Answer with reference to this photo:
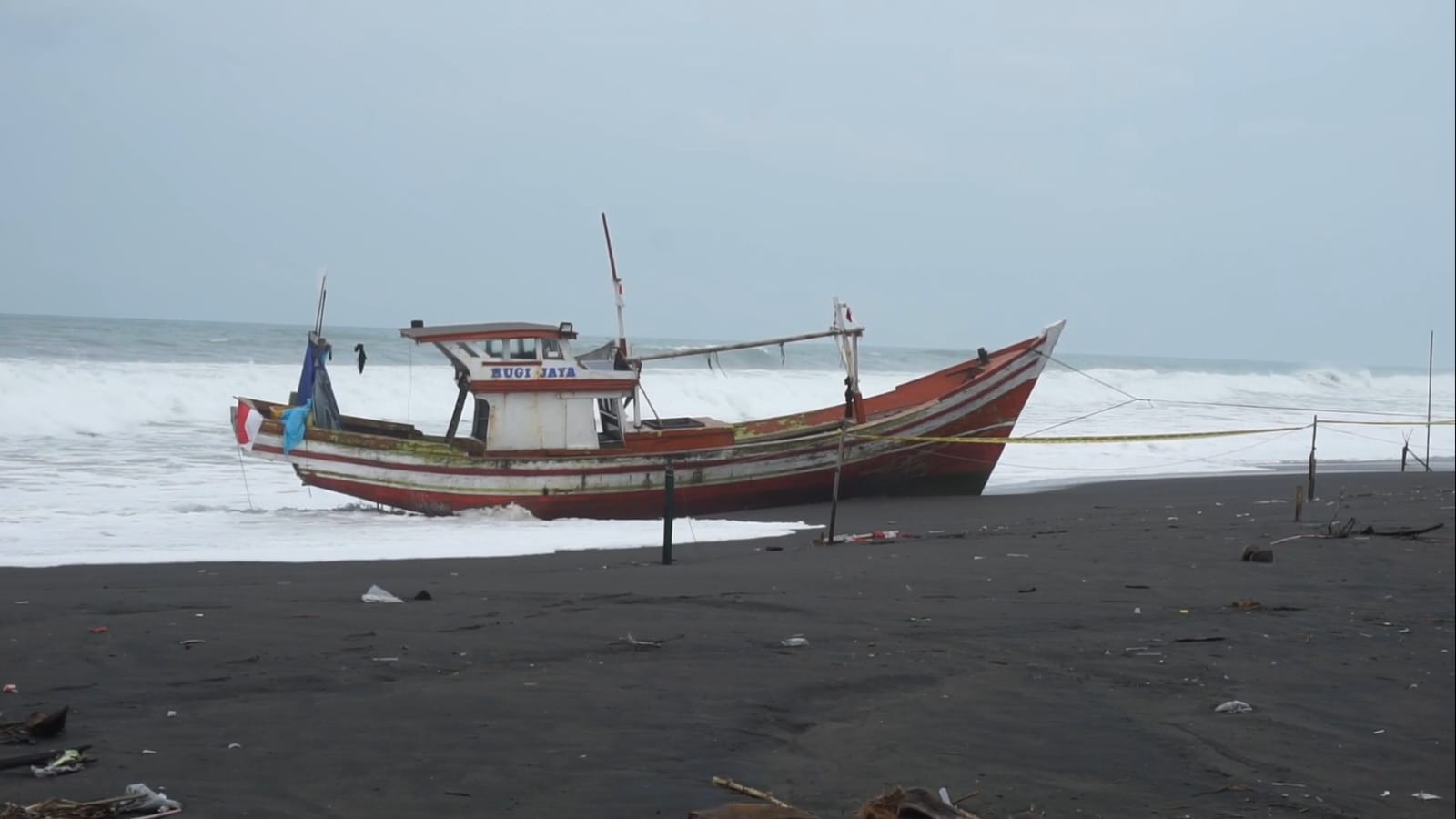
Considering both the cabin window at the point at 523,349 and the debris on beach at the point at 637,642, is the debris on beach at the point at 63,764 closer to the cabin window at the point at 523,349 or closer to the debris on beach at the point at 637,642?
the debris on beach at the point at 637,642

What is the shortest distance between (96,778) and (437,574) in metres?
5.75

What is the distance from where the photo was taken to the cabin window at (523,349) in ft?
50.3

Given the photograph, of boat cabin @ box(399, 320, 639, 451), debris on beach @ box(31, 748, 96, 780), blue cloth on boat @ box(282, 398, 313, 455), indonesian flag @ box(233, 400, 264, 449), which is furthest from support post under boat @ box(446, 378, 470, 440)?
debris on beach @ box(31, 748, 96, 780)

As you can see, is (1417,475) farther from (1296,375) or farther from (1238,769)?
(1296,375)

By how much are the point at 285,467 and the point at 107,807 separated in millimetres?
16058

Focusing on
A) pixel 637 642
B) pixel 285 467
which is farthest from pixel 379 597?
pixel 285 467

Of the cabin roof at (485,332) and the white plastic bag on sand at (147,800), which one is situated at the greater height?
the cabin roof at (485,332)

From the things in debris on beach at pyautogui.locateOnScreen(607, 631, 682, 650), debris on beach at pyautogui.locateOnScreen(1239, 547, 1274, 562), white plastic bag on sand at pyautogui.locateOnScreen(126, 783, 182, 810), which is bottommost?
debris on beach at pyautogui.locateOnScreen(607, 631, 682, 650)

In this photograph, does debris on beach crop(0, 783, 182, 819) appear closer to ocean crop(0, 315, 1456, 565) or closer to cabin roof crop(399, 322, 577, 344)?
ocean crop(0, 315, 1456, 565)

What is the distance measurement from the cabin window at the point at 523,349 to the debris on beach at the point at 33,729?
34.6ft

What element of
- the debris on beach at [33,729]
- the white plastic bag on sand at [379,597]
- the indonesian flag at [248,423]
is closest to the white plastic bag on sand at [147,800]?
the debris on beach at [33,729]

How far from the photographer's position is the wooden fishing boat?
1512 cm

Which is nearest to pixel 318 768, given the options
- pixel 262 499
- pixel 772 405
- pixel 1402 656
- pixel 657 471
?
pixel 1402 656

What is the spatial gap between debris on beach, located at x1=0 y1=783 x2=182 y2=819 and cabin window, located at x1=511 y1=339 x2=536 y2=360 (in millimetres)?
11257
